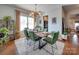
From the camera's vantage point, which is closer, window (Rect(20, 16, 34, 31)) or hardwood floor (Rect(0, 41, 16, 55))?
hardwood floor (Rect(0, 41, 16, 55))

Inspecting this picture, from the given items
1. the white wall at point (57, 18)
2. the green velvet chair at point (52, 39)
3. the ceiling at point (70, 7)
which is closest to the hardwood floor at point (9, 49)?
the green velvet chair at point (52, 39)

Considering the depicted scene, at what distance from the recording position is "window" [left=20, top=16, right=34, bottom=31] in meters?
2.52

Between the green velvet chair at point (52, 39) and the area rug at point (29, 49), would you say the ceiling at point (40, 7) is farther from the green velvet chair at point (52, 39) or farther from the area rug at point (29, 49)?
the area rug at point (29, 49)

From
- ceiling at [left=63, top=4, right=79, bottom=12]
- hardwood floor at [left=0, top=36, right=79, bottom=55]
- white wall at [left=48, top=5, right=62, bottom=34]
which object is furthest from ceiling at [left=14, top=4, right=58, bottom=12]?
hardwood floor at [left=0, top=36, right=79, bottom=55]

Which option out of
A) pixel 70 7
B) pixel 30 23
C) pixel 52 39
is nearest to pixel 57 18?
pixel 70 7

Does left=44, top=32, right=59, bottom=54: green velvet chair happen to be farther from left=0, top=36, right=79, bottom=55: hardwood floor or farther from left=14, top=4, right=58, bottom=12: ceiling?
left=14, top=4, right=58, bottom=12: ceiling

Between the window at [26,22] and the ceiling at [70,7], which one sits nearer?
the ceiling at [70,7]

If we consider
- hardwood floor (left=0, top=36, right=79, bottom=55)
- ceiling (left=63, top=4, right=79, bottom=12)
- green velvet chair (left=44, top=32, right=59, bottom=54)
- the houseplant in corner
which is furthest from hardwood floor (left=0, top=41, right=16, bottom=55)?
ceiling (left=63, top=4, right=79, bottom=12)

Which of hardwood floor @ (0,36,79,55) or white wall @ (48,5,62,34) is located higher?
white wall @ (48,5,62,34)

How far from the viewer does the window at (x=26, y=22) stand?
8.27 feet

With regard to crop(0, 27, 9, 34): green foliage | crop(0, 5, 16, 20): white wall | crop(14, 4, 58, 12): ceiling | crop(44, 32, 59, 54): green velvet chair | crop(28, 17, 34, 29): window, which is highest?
crop(14, 4, 58, 12): ceiling

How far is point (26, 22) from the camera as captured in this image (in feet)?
8.52

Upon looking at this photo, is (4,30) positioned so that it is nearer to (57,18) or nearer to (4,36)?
(4,36)
